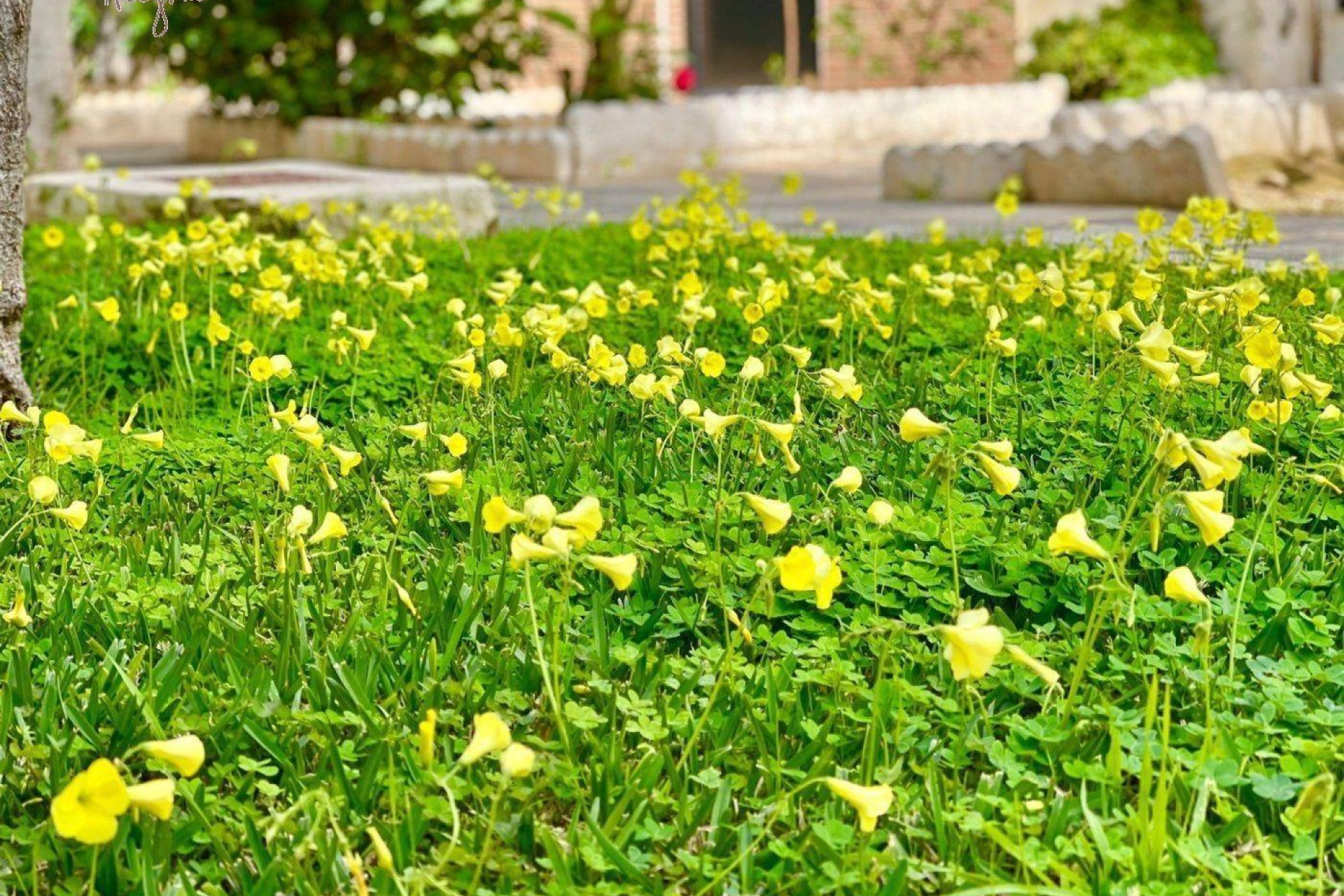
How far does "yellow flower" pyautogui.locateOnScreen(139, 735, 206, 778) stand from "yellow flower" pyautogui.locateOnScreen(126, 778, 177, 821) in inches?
2.3

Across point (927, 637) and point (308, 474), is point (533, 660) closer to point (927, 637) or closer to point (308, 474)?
point (927, 637)

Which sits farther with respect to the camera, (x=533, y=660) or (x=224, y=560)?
(x=224, y=560)

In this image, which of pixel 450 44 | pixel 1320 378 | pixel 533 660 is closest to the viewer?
pixel 533 660

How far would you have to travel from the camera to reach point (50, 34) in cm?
952

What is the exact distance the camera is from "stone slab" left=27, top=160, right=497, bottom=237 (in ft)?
25.0

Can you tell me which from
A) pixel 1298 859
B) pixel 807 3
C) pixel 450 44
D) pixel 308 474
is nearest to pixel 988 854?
pixel 1298 859

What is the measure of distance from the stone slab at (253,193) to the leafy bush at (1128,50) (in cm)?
1032

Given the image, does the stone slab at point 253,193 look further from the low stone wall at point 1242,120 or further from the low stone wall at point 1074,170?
the low stone wall at point 1242,120

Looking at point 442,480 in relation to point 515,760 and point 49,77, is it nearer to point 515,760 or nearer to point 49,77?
point 515,760

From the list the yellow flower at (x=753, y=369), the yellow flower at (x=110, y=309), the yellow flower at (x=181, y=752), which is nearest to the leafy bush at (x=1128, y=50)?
the yellow flower at (x=110, y=309)

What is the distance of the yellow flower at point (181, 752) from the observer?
195cm

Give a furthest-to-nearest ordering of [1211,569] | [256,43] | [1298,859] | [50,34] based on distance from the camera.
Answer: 1. [256,43]
2. [50,34]
3. [1211,569]
4. [1298,859]

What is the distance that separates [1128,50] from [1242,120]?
13.5 ft

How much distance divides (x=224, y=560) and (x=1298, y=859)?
1917 mm
